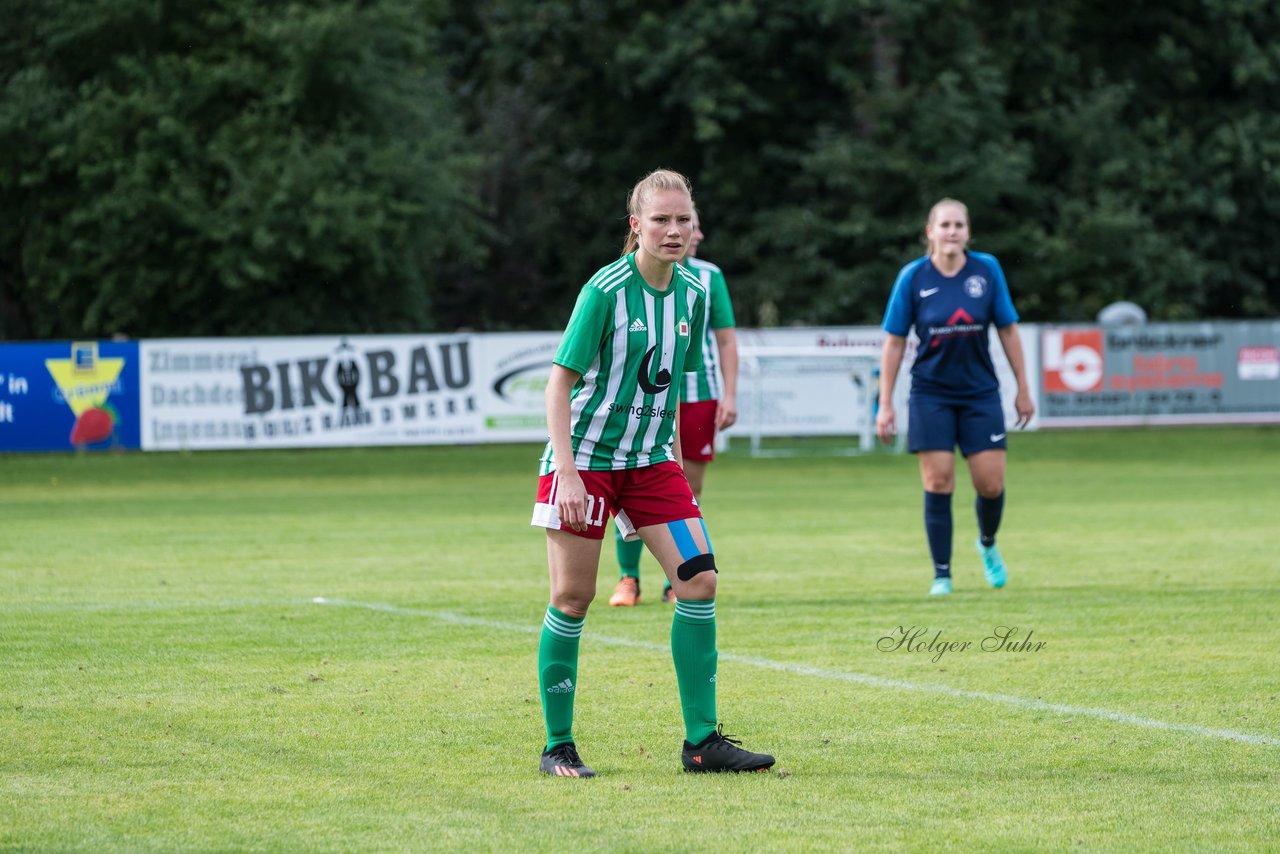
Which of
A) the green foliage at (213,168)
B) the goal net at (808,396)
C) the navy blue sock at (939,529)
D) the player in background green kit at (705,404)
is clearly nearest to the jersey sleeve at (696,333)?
the player in background green kit at (705,404)

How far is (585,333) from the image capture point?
5480mm

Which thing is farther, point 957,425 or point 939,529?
point 939,529

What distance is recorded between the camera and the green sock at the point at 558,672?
221 inches

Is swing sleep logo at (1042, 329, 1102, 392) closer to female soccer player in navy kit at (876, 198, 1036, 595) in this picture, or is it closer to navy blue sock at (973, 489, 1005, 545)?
navy blue sock at (973, 489, 1005, 545)

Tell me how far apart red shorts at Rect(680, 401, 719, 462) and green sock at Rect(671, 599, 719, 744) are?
156 inches

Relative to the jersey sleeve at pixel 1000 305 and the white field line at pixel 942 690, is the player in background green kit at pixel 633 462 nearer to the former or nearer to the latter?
the white field line at pixel 942 690

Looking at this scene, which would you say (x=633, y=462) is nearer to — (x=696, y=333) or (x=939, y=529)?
(x=696, y=333)

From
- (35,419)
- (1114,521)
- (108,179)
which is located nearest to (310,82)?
(108,179)

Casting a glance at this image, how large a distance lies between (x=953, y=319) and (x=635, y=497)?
454 centimetres

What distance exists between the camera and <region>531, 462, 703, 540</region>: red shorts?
559cm

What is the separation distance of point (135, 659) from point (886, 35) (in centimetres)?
3184

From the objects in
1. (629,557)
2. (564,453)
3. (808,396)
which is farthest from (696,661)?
(808,396)

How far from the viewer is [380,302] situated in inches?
1399

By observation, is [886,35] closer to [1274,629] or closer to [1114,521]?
[1114,521]
